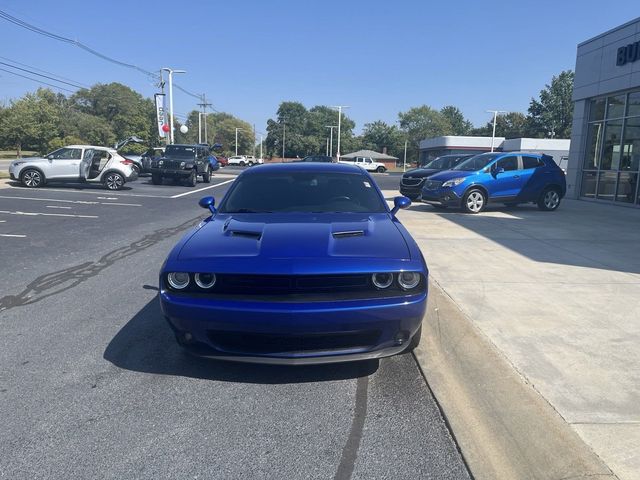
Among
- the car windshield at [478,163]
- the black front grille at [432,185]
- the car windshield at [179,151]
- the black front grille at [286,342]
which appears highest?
the car windshield at [179,151]

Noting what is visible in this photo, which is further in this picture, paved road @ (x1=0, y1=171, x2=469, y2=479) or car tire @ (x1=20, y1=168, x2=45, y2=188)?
car tire @ (x1=20, y1=168, x2=45, y2=188)

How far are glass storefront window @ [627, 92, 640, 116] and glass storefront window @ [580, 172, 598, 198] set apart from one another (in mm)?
2576

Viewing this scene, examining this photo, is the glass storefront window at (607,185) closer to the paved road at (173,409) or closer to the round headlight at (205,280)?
the paved road at (173,409)

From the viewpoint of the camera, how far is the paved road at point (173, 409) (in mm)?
2594

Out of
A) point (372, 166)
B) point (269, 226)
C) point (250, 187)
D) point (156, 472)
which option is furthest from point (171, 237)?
point (372, 166)

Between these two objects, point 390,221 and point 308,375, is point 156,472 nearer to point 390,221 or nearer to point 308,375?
point 308,375

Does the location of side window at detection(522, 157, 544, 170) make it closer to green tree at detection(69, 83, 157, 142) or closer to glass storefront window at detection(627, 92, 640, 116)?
glass storefront window at detection(627, 92, 640, 116)

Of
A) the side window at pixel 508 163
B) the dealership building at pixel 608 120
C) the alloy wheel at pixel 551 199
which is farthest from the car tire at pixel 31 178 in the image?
the dealership building at pixel 608 120

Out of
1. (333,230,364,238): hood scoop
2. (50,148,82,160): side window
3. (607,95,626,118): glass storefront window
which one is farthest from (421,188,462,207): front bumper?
(50,148,82,160): side window

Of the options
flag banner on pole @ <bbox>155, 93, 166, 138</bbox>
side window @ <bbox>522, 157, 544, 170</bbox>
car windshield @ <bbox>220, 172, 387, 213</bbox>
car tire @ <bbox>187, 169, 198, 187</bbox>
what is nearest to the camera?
car windshield @ <bbox>220, 172, 387, 213</bbox>

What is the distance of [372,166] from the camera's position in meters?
60.7

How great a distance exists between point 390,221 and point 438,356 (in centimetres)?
120

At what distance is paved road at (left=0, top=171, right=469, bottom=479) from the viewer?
259 centimetres

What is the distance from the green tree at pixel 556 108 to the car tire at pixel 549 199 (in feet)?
273
